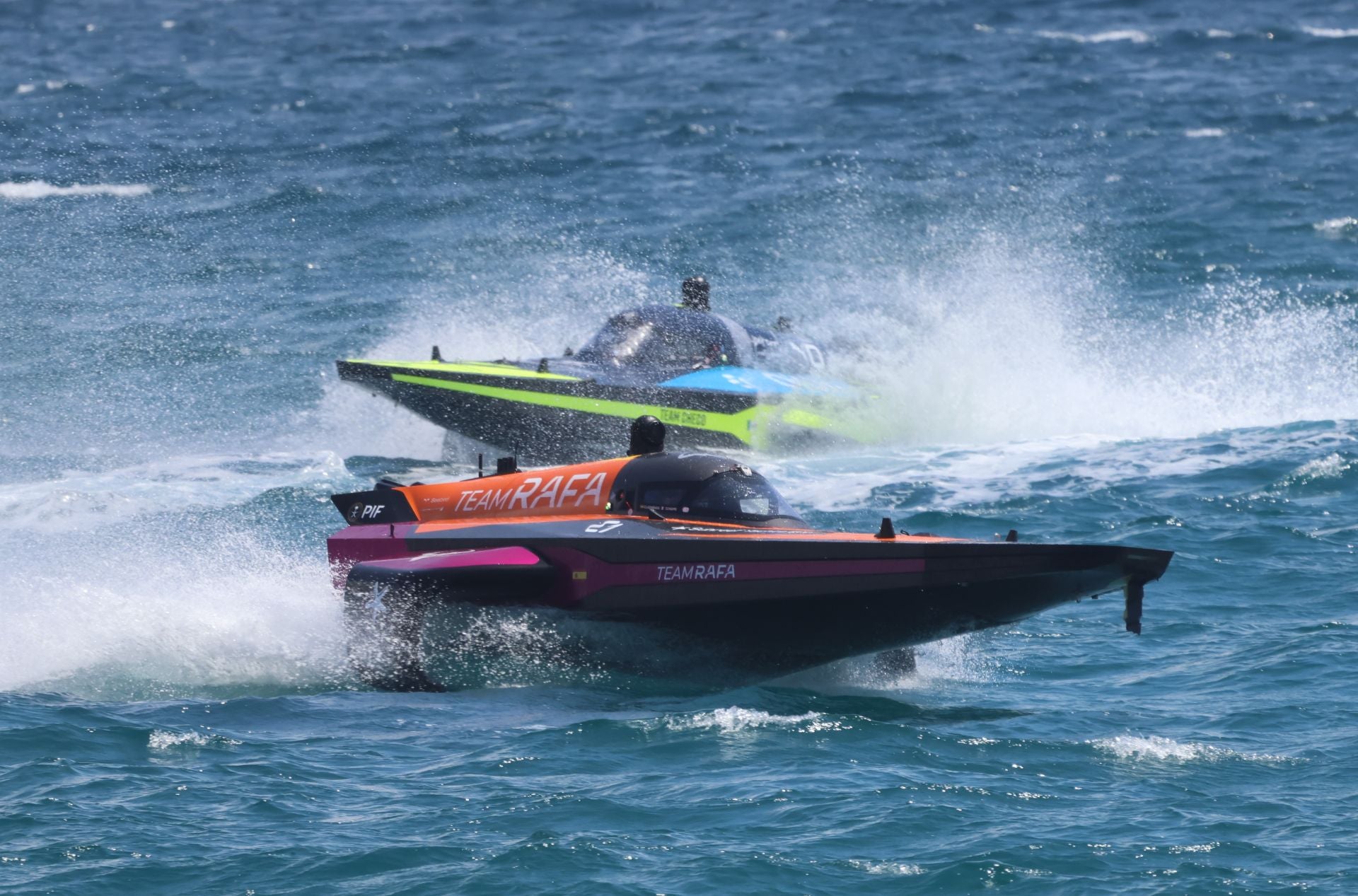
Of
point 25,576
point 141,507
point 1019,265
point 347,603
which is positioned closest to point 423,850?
point 347,603

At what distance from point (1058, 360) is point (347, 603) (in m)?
16.2

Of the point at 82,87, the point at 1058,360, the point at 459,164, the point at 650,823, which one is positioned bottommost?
the point at 650,823

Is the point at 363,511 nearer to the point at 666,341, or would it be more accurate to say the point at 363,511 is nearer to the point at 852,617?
the point at 852,617

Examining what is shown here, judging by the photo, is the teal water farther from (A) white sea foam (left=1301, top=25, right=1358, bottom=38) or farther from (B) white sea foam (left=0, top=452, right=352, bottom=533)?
(A) white sea foam (left=1301, top=25, right=1358, bottom=38)

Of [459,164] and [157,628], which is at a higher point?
[459,164]

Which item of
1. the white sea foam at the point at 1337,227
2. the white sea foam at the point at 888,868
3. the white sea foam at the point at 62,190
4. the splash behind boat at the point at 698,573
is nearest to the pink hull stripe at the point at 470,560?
the splash behind boat at the point at 698,573

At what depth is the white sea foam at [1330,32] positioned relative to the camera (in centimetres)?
4894

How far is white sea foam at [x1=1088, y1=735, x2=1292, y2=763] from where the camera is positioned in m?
9.77

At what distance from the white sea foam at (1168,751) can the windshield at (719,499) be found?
313 centimetres

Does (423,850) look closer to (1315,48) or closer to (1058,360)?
(1058,360)

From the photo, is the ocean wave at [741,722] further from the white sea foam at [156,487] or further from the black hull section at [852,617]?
the white sea foam at [156,487]

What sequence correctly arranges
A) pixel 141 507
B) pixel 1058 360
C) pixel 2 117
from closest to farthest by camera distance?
1. pixel 141 507
2. pixel 1058 360
3. pixel 2 117

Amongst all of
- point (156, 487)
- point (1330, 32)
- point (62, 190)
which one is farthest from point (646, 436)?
point (1330, 32)

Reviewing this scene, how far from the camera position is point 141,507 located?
18.0 metres
